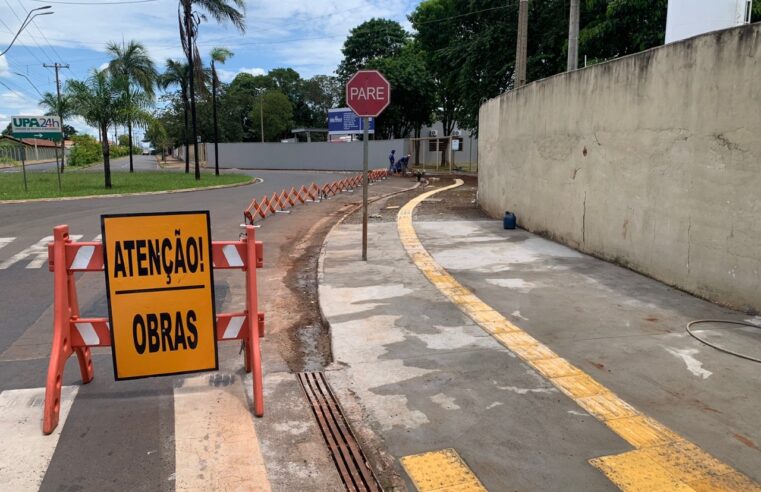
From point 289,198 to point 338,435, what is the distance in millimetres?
15722

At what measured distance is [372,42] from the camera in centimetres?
5497

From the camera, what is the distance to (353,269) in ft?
27.6

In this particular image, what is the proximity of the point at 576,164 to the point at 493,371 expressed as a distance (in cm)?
603

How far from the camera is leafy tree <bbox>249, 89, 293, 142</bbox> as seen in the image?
7431cm

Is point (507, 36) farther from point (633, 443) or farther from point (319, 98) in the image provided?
point (319, 98)

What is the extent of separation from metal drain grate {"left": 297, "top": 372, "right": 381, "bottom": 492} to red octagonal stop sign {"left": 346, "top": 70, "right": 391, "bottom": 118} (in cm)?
506

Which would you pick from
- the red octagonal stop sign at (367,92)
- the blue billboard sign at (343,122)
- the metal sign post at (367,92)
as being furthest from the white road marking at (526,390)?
the blue billboard sign at (343,122)

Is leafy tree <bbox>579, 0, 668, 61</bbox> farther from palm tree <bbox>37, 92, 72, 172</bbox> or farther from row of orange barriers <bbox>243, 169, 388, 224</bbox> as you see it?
palm tree <bbox>37, 92, 72, 172</bbox>

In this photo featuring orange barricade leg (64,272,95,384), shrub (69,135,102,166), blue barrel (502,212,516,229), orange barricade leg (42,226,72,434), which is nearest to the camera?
orange barricade leg (42,226,72,434)

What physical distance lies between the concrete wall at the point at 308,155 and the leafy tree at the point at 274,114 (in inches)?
741

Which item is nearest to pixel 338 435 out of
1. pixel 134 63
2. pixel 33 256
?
pixel 33 256

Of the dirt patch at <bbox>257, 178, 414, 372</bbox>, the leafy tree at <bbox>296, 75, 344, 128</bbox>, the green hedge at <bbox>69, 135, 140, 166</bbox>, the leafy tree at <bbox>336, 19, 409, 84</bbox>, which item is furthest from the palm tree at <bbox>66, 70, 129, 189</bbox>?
the leafy tree at <bbox>296, 75, 344, 128</bbox>

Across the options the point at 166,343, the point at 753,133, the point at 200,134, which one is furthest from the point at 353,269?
the point at 200,134

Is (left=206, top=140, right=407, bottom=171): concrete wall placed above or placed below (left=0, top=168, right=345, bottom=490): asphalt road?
above
